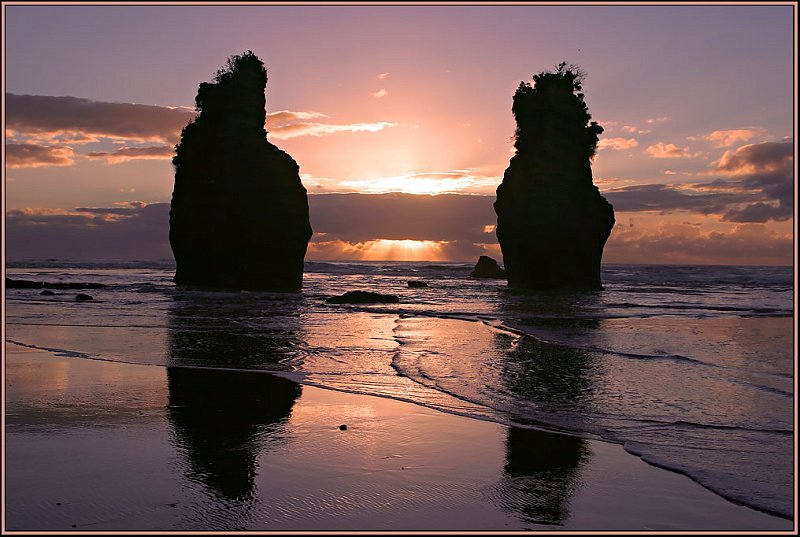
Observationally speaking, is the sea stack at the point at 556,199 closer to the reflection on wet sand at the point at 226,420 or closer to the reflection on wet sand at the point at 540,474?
the reflection on wet sand at the point at 226,420

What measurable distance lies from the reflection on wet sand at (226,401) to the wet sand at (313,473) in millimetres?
36

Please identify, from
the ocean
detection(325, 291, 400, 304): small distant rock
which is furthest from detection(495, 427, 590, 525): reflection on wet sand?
detection(325, 291, 400, 304): small distant rock

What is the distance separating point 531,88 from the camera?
48500mm

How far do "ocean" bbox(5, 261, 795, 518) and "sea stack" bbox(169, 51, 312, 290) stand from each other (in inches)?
622

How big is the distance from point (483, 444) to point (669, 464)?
72.6 inches

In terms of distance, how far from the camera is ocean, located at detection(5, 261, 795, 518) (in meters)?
7.05

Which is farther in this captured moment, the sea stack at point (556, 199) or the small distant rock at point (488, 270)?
the small distant rock at point (488, 270)

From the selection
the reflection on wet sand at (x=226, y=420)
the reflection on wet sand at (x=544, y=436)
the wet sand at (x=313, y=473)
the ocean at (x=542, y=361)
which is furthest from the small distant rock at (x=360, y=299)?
the wet sand at (x=313, y=473)

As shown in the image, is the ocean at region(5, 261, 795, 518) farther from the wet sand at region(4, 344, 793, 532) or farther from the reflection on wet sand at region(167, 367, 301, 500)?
the reflection on wet sand at region(167, 367, 301, 500)

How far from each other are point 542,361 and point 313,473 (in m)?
8.21

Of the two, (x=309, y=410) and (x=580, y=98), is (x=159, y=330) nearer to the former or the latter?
(x=309, y=410)

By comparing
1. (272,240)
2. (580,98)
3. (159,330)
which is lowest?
(159,330)

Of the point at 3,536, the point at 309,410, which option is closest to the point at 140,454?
the point at 3,536

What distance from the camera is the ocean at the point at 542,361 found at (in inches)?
277
